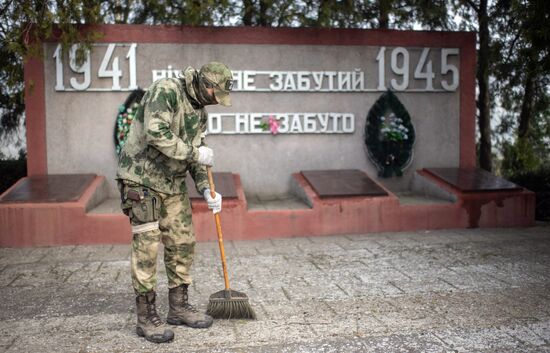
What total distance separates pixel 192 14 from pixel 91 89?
6.33ft

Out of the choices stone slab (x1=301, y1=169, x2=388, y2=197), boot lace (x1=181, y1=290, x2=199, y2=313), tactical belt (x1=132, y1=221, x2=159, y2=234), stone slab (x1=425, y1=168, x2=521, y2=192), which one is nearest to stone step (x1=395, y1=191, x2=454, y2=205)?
stone slab (x1=425, y1=168, x2=521, y2=192)

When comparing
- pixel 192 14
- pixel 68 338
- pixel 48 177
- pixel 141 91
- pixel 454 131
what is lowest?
pixel 68 338

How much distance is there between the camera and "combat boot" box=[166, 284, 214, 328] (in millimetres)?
4141

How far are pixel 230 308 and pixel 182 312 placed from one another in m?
0.35

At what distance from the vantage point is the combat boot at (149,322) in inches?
152

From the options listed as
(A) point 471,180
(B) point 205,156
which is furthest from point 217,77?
(A) point 471,180

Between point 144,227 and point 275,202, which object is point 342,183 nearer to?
Result: point 275,202

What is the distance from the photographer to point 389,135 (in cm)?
932

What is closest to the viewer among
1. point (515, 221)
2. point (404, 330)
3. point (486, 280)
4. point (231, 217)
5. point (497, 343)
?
point (497, 343)

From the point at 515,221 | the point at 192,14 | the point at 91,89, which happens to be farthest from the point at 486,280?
the point at 91,89

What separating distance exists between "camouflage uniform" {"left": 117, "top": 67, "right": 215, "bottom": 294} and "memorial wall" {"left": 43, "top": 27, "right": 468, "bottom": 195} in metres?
4.86

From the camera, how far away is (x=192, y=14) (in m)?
8.66

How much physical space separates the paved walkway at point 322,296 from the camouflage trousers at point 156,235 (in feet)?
1.39

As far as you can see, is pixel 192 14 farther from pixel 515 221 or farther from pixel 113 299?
pixel 515 221
